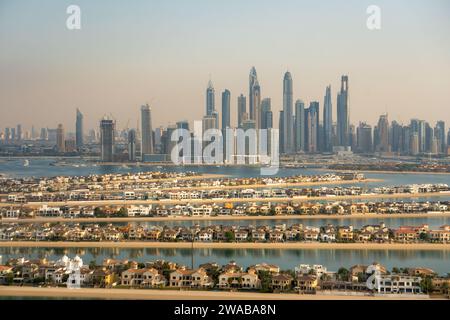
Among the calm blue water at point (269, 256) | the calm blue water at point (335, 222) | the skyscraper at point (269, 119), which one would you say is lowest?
the calm blue water at point (269, 256)

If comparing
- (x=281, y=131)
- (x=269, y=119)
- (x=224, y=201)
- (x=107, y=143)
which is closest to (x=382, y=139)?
(x=281, y=131)

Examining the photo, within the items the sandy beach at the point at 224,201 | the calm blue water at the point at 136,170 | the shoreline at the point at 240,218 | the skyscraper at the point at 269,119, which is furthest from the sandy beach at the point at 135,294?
the skyscraper at the point at 269,119

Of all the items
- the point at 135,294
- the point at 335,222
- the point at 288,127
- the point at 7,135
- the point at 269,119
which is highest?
the point at 269,119

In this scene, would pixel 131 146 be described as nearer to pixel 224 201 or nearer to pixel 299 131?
pixel 299 131

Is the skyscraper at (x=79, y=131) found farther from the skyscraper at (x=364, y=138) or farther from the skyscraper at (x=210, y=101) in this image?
the skyscraper at (x=364, y=138)
